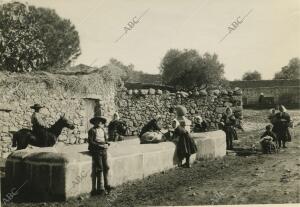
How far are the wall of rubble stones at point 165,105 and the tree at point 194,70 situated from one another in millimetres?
14044

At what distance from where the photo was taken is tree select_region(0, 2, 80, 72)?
48.3 feet

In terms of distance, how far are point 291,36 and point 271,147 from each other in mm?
4025

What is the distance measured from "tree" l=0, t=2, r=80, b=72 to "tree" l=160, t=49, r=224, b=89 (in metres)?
9.85

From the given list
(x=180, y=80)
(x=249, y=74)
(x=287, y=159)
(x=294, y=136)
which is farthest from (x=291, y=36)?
(x=249, y=74)

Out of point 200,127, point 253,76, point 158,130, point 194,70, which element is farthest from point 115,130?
point 253,76

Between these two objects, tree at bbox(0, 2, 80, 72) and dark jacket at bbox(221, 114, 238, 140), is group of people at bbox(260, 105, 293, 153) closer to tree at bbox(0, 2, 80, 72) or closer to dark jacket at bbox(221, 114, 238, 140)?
dark jacket at bbox(221, 114, 238, 140)

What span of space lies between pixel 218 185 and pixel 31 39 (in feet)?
40.3

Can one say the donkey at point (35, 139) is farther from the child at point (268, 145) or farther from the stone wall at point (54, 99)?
the child at point (268, 145)

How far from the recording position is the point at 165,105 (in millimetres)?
20016

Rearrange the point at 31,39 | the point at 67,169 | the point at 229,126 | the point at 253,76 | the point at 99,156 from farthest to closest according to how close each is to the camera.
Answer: the point at 253,76
the point at 31,39
the point at 229,126
the point at 99,156
the point at 67,169

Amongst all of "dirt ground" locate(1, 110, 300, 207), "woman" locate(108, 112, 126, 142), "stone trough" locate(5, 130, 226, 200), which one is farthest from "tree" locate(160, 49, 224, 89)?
"stone trough" locate(5, 130, 226, 200)

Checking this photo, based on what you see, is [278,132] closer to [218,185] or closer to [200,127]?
[200,127]

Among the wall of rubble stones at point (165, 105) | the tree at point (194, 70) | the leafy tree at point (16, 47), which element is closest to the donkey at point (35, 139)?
the leafy tree at point (16, 47)

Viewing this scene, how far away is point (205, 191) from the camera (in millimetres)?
7828
